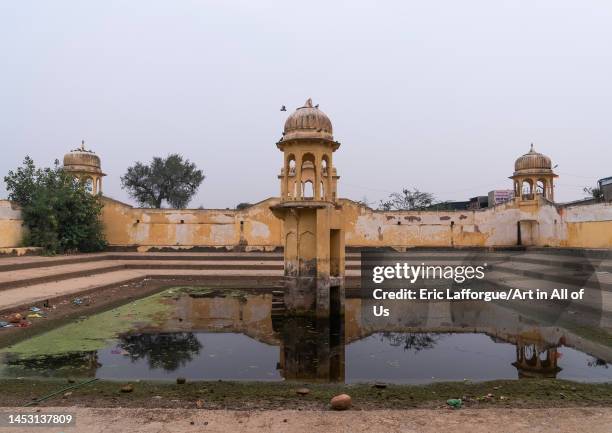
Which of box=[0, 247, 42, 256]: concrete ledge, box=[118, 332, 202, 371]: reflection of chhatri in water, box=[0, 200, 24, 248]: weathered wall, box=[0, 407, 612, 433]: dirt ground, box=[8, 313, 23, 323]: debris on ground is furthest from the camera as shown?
box=[0, 200, 24, 248]: weathered wall

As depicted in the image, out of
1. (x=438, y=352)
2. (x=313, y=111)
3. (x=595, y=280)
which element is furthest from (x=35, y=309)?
(x=595, y=280)

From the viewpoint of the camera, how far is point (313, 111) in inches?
401

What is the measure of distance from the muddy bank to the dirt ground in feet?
0.73

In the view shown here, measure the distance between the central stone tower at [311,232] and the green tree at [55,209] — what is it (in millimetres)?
11775

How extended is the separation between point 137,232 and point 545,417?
19320 millimetres

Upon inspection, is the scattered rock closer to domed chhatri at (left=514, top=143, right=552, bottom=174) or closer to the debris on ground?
the debris on ground

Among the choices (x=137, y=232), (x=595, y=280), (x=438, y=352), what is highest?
(x=137, y=232)

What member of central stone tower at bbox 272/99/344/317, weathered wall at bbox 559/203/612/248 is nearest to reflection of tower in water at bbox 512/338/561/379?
central stone tower at bbox 272/99/344/317

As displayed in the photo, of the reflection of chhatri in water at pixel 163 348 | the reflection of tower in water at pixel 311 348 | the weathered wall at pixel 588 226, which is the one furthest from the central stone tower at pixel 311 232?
the weathered wall at pixel 588 226

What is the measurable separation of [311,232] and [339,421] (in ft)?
20.8

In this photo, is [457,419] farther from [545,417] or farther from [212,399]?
[212,399]

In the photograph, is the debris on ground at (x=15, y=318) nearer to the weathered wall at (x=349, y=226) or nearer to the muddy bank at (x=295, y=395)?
the muddy bank at (x=295, y=395)

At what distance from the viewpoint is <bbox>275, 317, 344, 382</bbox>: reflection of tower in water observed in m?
6.10

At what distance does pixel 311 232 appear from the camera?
1014 cm
